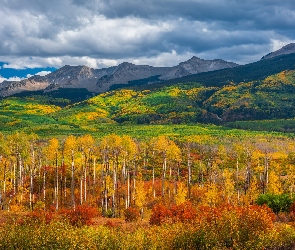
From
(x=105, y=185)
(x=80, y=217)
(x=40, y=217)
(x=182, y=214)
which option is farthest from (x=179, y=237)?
(x=105, y=185)

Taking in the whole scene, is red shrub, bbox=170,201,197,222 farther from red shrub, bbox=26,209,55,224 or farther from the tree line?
the tree line

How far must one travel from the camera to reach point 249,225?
43594mm

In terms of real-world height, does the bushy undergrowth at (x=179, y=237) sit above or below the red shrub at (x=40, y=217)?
above

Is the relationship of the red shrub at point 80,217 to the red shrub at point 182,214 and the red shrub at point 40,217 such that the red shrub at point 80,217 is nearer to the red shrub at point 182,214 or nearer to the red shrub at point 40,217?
the red shrub at point 40,217

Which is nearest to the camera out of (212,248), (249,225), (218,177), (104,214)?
(212,248)

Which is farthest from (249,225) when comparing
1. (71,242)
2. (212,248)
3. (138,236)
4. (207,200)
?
(207,200)

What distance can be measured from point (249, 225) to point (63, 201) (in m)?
73.6

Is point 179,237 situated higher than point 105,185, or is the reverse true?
point 179,237

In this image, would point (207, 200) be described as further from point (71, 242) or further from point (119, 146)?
point (71, 242)

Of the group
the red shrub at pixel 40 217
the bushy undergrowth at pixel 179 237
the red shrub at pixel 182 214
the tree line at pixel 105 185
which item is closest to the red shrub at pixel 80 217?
the red shrub at pixel 40 217

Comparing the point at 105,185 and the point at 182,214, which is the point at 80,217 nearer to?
the point at 182,214

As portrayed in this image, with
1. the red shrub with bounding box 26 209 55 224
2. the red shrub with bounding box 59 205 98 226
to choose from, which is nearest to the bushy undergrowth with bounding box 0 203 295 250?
the red shrub with bounding box 26 209 55 224

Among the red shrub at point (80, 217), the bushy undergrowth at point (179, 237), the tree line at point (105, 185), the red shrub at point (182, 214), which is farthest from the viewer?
the tree line at point (105, 185)

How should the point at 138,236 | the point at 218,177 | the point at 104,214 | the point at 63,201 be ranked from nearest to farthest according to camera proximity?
the point at 138,236 → the point at 104,214 → the point at 63,201 → the point at 218,177
